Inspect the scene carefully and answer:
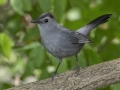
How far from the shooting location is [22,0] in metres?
3.72

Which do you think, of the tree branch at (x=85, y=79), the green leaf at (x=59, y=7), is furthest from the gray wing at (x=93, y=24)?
the tree branch at (x=85, y=79)

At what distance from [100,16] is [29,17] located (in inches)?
52.9

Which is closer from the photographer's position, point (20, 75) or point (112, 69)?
point (112, 69)

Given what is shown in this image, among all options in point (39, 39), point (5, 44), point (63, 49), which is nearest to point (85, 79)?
point (63, 49)

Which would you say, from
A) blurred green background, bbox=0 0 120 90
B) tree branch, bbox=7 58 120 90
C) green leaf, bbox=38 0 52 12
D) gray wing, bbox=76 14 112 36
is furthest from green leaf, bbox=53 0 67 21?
tree branch, bbox=7 58 120 90

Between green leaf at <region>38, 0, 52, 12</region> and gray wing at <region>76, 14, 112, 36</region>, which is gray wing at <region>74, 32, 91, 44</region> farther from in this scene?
green leaf at <region>38, 0, 52, 12</region>

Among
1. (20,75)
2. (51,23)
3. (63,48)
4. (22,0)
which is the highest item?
(22,0)

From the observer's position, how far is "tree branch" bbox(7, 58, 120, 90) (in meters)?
3.44

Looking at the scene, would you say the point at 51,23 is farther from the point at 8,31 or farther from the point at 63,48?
the point at 8,31

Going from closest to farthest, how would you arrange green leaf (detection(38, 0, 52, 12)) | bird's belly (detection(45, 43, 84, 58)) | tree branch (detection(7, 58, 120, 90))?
tree branch (detection(7, 58, 120, 90))
green leaf (detection(38, 0, 52, 12))
bird's belly (detection(45, 43, 84, 58))

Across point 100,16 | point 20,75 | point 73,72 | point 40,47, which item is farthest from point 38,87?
point 20,75

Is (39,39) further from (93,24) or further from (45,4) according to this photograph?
(45,4)

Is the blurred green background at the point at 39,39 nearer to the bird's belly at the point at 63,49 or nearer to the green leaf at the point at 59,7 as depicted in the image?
the green leaf at the point at 59,7

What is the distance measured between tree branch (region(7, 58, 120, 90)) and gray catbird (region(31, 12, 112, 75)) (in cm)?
25
